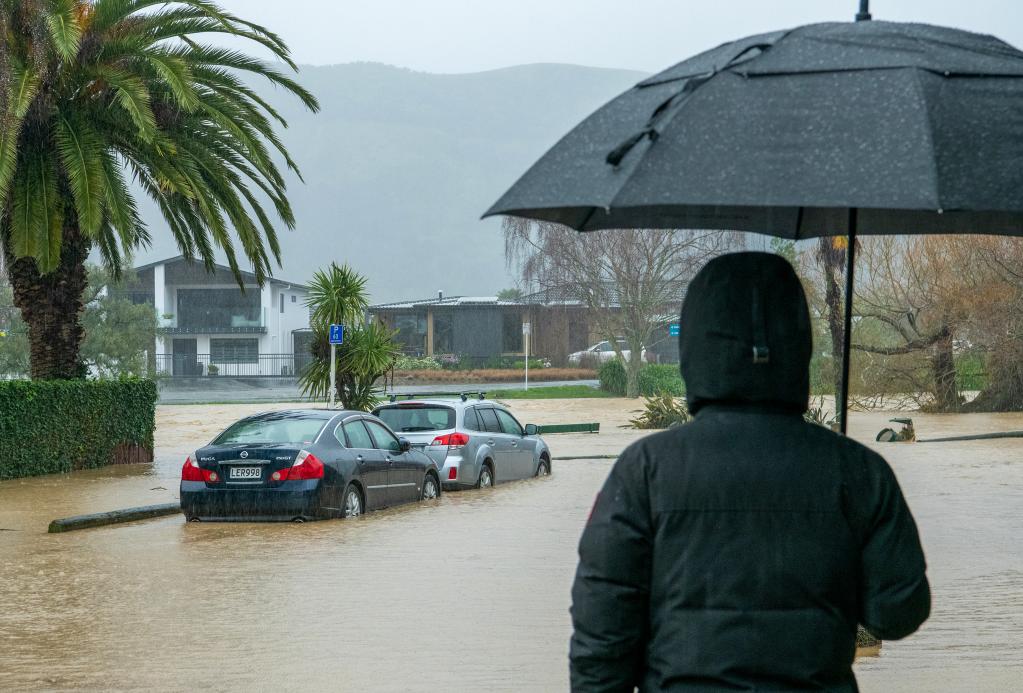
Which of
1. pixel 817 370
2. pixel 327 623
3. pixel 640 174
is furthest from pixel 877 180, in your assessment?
pixel 817 370

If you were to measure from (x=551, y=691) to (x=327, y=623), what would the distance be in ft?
8.78

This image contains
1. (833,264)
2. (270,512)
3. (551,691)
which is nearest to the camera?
(551,691)

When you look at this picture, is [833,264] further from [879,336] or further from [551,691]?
[551,691]

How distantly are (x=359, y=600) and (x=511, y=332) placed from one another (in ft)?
255

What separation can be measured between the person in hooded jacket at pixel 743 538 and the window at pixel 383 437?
15041 millimetres

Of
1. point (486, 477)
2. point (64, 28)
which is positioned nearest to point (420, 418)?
point (486, 477)

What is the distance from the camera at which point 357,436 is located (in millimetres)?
17328

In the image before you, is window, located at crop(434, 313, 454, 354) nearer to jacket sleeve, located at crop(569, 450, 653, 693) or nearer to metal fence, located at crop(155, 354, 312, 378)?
metal fence, located at crop(155, 354, 312, 378)

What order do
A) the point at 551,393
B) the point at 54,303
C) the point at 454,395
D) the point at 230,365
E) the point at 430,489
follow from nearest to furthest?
the point at 430,489, the point at 54,303, the point at 454,395, the point at 551,393, the point at 230,365

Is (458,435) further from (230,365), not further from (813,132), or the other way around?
(230,365)

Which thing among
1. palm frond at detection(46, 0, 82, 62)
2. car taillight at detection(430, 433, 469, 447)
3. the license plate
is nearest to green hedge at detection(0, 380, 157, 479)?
palm frond at detection(46, 0, 82, 62)

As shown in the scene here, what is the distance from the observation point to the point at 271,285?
86.6 metres

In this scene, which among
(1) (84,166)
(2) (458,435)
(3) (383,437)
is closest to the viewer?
(3) (383,437)

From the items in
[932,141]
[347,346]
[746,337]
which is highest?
[932,141]
